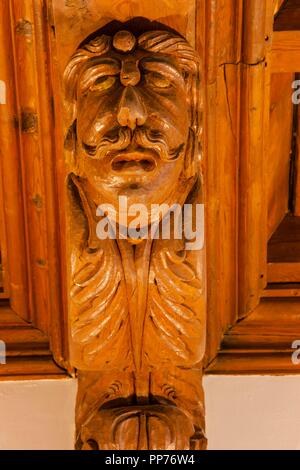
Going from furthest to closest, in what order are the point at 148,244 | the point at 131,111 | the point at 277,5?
the point at 277,5, the point at 148,244, the point at 131,111

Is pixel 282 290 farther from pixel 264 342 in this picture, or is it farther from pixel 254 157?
pixel 254 157

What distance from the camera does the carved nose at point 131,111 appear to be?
144cm

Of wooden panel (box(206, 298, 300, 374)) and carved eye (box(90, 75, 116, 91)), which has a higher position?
carved eye (box(90, 75, 116, 91))

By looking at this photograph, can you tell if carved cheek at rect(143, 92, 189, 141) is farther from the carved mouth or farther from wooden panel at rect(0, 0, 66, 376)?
wooden panel at rect(0, 0, 66, 376)

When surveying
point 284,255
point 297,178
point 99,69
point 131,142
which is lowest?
point 284,255

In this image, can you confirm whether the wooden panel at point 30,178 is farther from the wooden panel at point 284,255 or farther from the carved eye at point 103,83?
the wooden panel at point 284,255

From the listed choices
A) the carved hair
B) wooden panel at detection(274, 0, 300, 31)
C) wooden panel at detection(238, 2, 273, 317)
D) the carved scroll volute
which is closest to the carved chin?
the carved scroll volute

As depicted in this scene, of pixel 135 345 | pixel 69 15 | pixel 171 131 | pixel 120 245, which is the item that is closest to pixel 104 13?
pixel 69 15

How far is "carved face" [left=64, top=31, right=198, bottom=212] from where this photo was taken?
1449 mm

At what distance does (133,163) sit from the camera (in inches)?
57.2

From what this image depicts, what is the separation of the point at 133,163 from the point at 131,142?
3 centimetres

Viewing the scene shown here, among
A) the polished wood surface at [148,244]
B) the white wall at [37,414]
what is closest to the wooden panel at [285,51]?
the polished wood surface at [148,244]

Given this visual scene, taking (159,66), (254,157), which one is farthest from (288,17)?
(159,66)

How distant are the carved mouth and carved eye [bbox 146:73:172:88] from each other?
110 mm
